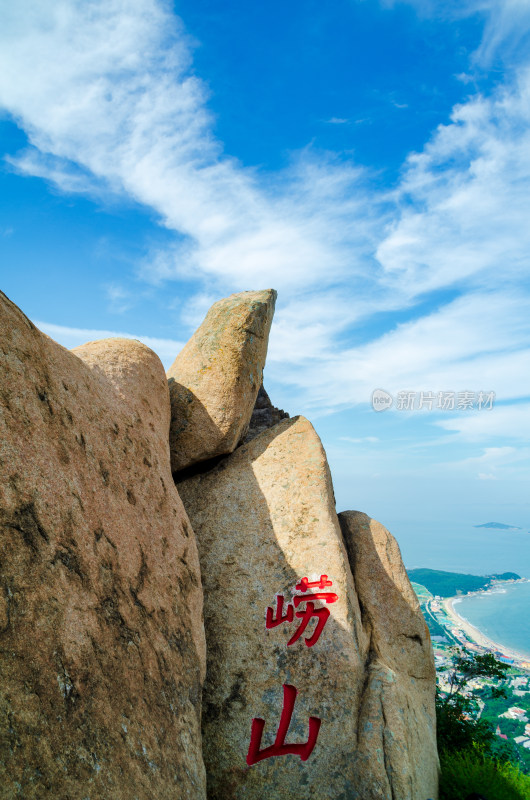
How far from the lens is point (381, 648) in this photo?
8438mm

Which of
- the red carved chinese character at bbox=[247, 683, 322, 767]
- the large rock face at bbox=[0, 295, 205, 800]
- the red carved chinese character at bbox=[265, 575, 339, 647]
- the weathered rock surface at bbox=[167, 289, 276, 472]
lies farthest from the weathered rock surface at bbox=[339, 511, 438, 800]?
the weathered rock surface at bbox=[167, 289, 276, 472]

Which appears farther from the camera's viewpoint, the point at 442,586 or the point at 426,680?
the point at 442,586

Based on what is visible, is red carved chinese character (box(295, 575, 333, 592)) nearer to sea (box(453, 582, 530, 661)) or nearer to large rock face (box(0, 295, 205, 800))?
large rock face (box(0, 295, 205, 800))

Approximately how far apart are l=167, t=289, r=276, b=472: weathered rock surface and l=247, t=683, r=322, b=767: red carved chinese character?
4523 millimetres

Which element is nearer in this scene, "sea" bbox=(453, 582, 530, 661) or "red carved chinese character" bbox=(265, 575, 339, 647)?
"red carved chinese character" bbox=(265, 575, 339, 647)

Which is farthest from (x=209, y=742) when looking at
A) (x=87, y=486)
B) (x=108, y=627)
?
(x=87, y=486)

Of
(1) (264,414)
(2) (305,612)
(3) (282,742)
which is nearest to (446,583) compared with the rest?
(1) (264,414)

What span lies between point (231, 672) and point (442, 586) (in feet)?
352

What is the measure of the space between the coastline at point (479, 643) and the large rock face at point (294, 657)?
175 feet

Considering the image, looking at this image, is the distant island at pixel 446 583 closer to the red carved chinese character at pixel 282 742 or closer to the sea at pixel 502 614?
the sea at pixel 502 614

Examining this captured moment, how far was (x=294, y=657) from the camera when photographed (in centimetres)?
726

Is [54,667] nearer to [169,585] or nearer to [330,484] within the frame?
[169,585]

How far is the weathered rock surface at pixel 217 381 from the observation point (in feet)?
31.8

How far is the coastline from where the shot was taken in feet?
189
